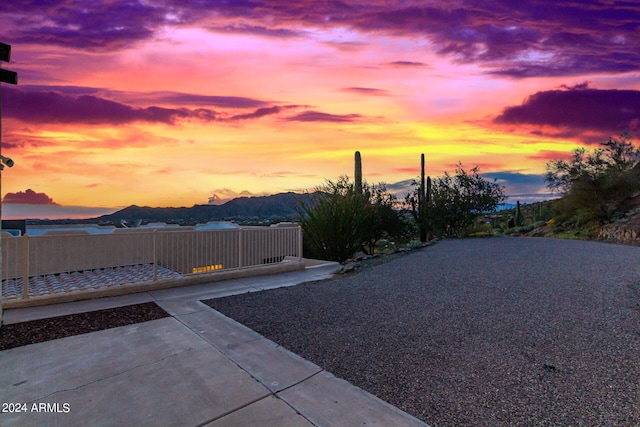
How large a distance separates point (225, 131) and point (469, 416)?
425 inches

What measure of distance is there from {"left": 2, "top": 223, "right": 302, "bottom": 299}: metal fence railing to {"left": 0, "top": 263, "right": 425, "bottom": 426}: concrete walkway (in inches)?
123

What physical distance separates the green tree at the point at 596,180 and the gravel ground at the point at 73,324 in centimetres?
2000

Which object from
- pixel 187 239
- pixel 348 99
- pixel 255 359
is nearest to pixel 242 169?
pixel 348 99

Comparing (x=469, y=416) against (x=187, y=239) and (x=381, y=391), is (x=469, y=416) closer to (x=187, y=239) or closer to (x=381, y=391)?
(x=381, y=391)

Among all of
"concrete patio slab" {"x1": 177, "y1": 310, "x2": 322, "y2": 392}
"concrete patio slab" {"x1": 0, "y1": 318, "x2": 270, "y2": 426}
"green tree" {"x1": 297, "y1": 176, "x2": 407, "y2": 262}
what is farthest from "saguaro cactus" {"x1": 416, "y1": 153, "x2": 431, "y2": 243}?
"concrete patio slab" {"x1": 0, "y1": 318, "x2": 270, "y2": 426}

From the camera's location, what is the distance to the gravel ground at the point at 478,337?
2842 mm

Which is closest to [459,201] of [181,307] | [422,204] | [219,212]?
[422,204]

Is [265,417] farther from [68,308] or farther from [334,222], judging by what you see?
[334,222]

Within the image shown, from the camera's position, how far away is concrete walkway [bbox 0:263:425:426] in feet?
8.80

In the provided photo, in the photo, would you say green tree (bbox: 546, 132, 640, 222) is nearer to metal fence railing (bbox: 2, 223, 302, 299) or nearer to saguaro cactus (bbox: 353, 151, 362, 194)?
saguaro cactus (bbox: 353, 151, 362, 194)

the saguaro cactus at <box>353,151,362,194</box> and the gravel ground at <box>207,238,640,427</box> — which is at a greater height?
the saguaro cactus at <box>353,151,362,194</box>

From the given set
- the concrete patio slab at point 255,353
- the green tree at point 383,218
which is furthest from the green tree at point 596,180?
the concrete patio slab at point 255,353

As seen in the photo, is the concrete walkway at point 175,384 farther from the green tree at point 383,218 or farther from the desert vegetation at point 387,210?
the green tree at point 383,218

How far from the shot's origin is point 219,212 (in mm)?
21000
